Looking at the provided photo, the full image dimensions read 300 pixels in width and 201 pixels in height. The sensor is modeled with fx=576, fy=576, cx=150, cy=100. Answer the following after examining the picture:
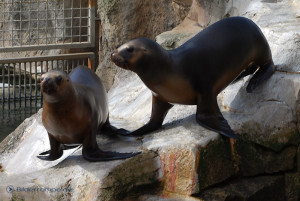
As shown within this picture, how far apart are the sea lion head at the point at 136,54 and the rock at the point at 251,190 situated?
40.8 inches

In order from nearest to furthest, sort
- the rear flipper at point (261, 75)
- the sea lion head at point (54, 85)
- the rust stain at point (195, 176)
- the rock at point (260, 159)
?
the sea lion head at point (54, 85)
the rust stain at point (195, 176)
the rock at point (260, 159)
the rear flipper at point (261, 75)

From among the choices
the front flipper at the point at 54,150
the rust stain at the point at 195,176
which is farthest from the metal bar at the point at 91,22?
the rust stain at the point at 195,176

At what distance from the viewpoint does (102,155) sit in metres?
4.14

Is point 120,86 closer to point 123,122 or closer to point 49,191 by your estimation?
point 123,122

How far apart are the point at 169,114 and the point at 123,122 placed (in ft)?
1.60

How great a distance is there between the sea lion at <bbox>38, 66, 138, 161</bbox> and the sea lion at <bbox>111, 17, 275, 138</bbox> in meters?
0.38

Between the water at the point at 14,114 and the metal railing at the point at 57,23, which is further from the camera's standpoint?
the metal railing at the point at 57,23

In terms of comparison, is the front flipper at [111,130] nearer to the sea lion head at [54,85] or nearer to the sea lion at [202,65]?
the sea lion at [202,65]

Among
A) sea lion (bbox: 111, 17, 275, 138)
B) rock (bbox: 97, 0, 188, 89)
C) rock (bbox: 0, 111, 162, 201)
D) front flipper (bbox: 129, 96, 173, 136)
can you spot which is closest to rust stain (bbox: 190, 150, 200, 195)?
rock (bbox: 0, 111, 162, 201)

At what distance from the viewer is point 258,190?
419 centimetres

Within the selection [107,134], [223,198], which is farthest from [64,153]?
Result: [223,198]

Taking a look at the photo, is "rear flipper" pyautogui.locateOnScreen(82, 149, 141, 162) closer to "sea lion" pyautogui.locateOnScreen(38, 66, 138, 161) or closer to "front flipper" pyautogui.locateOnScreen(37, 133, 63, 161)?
"sea lion" pyautogui.locateOnScreen(38, 66, 138, 161)

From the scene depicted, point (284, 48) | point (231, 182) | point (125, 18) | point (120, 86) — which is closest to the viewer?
point (231, 182)

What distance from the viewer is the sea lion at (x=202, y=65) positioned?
4.23m
